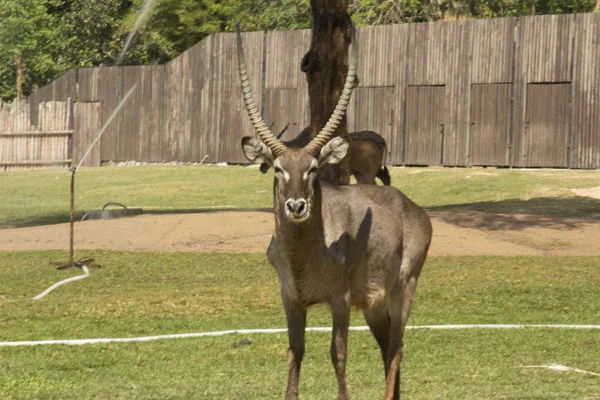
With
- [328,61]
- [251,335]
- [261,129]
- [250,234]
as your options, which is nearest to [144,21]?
[328,61]

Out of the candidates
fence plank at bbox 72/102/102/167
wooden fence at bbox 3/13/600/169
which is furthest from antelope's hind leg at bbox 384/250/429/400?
fence plank at bbox 72/102/102/167

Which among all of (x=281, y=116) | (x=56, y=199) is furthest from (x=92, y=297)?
(x=281, y=116)

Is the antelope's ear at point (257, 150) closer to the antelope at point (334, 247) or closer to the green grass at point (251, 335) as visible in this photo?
the antelope at point (334, 247)

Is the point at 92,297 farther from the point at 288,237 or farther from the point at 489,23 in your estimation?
the point at 489,23

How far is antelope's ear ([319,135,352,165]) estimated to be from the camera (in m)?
8.42

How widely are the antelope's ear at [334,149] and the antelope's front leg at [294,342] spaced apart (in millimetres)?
1028

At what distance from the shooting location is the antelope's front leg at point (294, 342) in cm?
845

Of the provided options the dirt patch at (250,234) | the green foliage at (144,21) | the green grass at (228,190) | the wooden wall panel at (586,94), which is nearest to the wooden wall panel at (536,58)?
the wooden wall panel at (586,94)

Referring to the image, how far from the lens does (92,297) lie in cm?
1574

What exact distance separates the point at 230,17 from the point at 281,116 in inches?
486

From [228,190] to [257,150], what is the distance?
2840 centimetres

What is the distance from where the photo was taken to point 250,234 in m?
21.4

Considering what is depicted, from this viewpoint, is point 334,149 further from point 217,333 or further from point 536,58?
point 536,58

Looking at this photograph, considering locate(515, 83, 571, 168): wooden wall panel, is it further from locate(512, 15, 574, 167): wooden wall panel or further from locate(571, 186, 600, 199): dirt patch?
locate(571, 186, 600, 199): dirt patch
